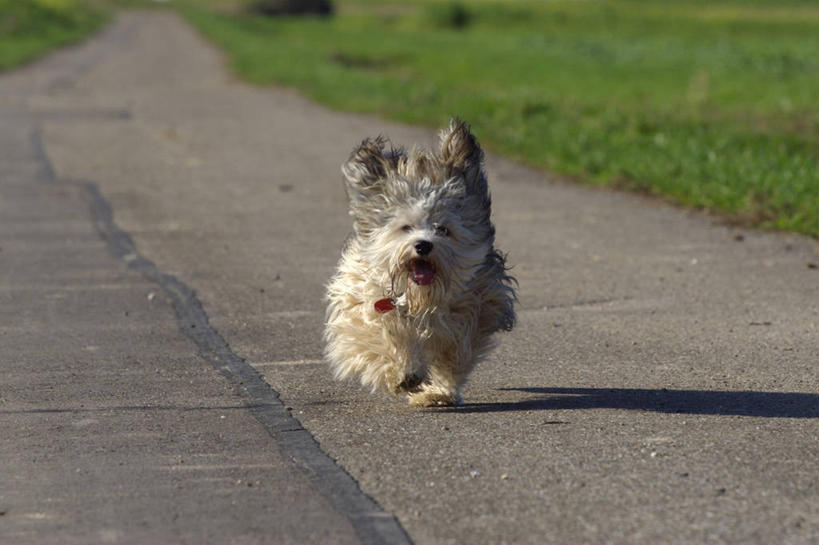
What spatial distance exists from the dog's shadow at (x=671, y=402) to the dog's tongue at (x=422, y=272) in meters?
0.75

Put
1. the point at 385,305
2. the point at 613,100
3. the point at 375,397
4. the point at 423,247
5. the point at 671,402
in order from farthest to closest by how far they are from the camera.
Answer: the point at 613,100, the point at 375,397, the point at 671,402, the point at 385,305, the point at 423,247

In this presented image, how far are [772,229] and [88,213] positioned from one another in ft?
21.9

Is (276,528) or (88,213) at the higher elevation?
(276,528)

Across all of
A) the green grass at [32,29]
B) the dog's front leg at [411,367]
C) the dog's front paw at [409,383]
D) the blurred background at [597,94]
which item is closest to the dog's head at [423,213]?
the dog's front leg at [411,367]

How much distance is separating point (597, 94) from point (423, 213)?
24565mm

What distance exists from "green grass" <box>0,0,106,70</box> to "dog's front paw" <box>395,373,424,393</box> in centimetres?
3461

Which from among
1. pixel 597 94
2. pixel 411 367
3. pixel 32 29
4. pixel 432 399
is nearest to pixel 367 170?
pixel 411 367

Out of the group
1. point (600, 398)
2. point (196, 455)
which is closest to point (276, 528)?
point (196, 455)

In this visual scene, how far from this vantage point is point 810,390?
7.15 meters

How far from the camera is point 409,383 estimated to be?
681cm

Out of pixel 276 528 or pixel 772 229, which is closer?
pixel 276 528

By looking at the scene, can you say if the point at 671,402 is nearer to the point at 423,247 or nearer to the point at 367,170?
the point at 423,247

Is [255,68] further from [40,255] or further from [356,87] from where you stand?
[40,255]

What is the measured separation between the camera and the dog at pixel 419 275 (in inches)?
259
